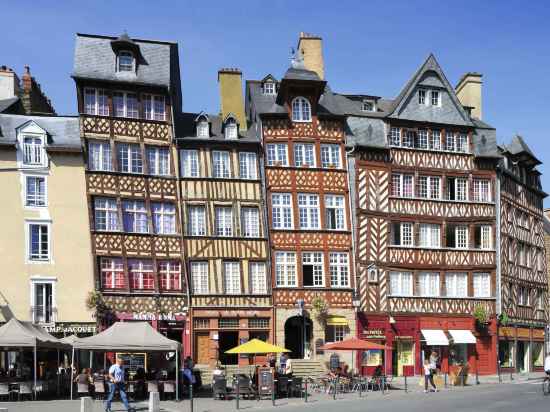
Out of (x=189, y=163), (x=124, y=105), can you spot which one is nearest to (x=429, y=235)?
(x=189, y=163)

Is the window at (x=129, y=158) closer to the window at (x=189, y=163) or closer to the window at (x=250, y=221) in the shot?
the window at (x=189, y=163)

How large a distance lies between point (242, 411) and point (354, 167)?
652 inches

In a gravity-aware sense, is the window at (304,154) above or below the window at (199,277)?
above

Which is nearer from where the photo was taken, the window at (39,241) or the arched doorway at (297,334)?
the window at (39,241)

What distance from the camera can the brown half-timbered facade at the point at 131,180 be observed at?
103ft

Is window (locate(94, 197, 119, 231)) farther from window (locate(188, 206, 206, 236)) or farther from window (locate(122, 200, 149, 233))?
window (locate(188, 206, 206, 236))

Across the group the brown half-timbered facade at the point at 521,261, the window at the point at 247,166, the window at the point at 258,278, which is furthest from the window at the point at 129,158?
the brown half-timbered facade at the point at 521,261

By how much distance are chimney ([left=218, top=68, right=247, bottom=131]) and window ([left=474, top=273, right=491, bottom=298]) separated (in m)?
12.5

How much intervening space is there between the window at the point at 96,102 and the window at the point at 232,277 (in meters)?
7.84

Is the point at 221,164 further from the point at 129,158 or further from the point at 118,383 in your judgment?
the point at 118,383

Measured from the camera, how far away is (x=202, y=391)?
2639 centimetres

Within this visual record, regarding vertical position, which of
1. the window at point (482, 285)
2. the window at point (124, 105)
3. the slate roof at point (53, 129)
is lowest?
the window at point (482, 285)

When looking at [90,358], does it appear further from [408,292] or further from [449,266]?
[449,266]

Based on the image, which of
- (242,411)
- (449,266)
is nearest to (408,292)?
(449,266)
